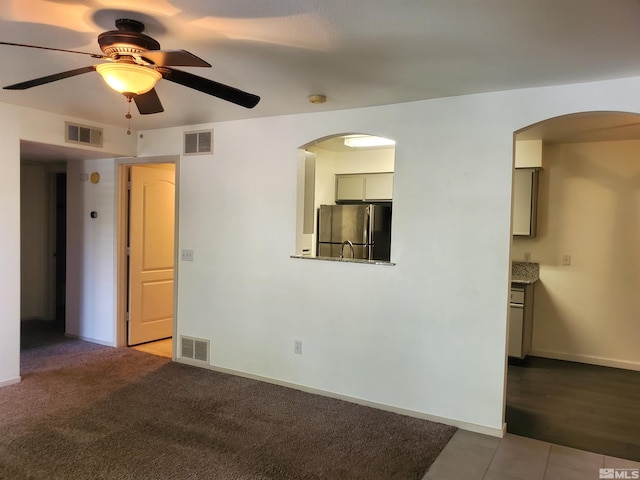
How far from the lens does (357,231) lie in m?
5.57

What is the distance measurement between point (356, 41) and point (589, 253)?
3.84m

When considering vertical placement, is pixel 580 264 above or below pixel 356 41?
below

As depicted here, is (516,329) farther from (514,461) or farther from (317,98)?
(317,98)

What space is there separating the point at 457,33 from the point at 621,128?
2.81 meters

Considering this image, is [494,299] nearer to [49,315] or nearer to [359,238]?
[359,238]

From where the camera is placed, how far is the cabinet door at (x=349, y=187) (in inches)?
233

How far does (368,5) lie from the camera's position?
1.88 m

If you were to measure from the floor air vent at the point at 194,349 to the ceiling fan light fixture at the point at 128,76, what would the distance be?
2.84 metres

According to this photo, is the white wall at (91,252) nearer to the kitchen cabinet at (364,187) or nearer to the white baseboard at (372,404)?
the white baseboard at (372,404)

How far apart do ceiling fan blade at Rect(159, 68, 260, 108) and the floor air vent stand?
2813mm

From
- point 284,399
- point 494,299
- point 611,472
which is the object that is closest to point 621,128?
point 494,299

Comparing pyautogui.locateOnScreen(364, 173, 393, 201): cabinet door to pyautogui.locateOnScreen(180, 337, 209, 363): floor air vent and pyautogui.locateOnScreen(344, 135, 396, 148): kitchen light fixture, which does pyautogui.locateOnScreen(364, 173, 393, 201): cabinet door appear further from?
pyautogui.locateOnScreen(180, 337, 209, 363): floor air vent

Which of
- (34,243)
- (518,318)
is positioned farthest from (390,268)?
(34,243)

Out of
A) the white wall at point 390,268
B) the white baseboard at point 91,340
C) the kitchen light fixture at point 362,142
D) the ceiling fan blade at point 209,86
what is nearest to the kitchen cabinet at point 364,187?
the kitchen light fixture at point 362,142
